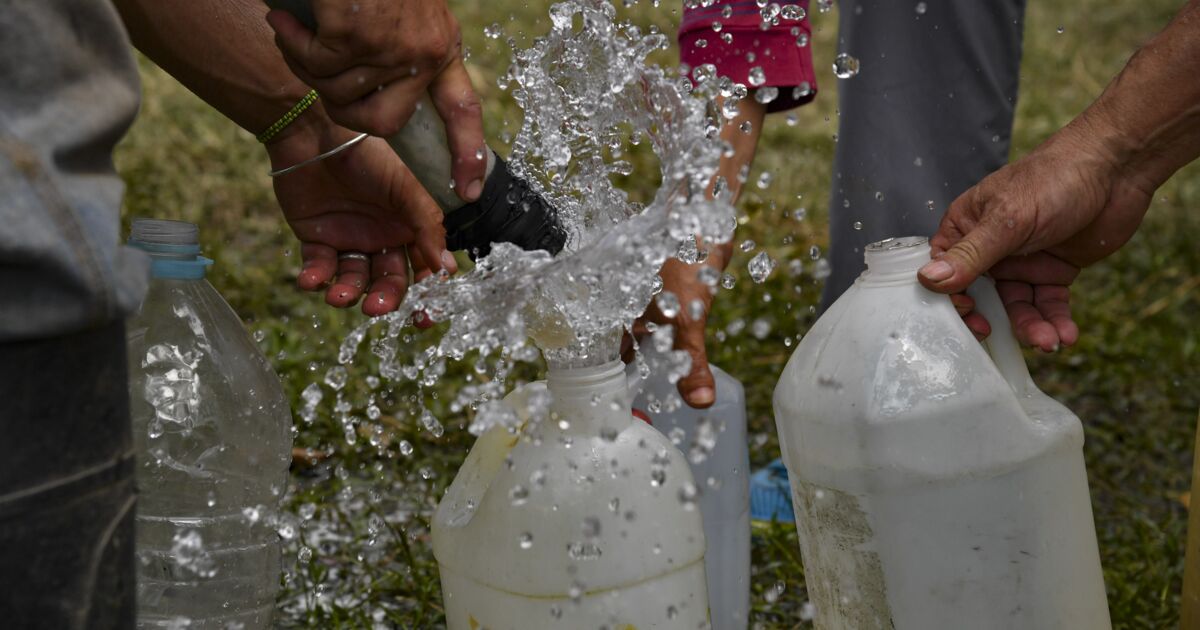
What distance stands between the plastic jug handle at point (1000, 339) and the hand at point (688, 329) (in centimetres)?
38

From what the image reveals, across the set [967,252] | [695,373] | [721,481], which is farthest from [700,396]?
[967,252]

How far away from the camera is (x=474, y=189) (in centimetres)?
152

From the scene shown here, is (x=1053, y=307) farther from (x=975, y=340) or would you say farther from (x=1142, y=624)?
(x=1142, y=624)

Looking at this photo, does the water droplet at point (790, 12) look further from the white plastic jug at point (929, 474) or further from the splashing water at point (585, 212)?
the white plastic jug at point (929, 474)

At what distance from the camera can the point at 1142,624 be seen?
2023 mm

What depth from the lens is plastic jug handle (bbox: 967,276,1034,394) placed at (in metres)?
1.71

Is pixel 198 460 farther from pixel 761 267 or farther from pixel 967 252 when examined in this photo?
pixel 967 252

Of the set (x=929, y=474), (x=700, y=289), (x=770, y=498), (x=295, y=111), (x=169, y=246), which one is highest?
(x=295, y=111)

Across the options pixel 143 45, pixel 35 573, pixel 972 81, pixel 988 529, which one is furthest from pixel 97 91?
pixel 972 81

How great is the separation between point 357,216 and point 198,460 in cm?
50

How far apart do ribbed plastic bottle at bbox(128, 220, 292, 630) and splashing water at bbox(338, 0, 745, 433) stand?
0.77 feet

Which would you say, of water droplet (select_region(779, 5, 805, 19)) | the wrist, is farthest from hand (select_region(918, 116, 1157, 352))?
the wrist

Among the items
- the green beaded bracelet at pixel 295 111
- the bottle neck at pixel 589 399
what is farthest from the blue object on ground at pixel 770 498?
the green beaded bracelet at pixel 295 111

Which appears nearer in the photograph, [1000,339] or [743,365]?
[1000,339]
